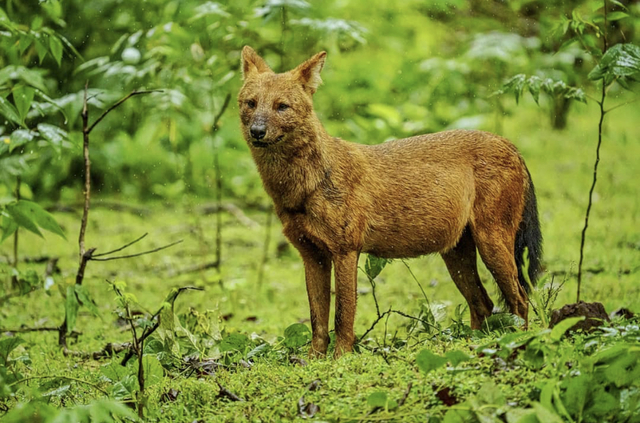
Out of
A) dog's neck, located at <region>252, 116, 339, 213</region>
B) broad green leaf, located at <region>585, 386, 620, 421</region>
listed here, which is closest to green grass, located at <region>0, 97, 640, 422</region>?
broad green leaf, located at <region>585, 386, 620, 421</region>

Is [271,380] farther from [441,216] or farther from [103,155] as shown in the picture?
[103,155]

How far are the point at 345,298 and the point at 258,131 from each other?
122 cm

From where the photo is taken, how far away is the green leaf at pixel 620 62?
15.4 ft

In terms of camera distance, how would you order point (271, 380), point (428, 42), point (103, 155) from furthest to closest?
point (428, 42)
point (103, 155)
point (271, 380)

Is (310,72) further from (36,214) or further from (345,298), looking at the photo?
(36,214)

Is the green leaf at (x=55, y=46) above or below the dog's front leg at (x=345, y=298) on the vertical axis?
above

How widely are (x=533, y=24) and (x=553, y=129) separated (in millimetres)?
1837

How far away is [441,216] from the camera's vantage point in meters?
5.41

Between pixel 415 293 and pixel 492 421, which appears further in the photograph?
pixel 415 293

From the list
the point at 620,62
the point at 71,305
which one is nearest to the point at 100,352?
the point at 71,305

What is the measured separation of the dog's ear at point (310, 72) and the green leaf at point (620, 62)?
180 centimetres

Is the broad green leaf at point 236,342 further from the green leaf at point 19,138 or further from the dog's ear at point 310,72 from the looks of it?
the green leaf at point 19,138

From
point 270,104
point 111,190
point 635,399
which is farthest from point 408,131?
point 635,399

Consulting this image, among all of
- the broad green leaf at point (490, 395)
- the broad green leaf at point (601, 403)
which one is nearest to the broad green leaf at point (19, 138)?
the broad green leaf at point (490, 395)
